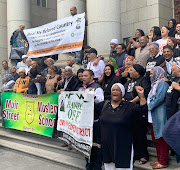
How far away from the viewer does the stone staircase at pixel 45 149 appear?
5699mm

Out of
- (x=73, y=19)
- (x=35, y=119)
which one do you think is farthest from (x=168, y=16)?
(x=35, y=119)

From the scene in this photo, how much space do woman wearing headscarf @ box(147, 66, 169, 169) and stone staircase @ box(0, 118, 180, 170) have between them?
0.19 m

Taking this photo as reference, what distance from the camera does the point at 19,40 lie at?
11.9m

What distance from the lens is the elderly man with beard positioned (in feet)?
22.4

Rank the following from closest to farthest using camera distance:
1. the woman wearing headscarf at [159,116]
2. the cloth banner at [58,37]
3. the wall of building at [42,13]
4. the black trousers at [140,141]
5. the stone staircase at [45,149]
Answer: the woman wearing headscarf at [159,116]
the black trousers at [140,141]
the stone staircase at [45,149]
the cloth banner at [58,37]
the wall of building at [42,13]

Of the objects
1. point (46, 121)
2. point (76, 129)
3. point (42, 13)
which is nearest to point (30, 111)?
point (46, 121)

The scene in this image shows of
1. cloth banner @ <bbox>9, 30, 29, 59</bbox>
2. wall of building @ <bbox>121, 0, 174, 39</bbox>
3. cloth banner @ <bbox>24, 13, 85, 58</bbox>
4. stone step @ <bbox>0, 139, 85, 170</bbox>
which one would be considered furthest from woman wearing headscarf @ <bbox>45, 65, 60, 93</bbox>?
wall of building @ <bbox>121, 0, 174, 39</bbox>

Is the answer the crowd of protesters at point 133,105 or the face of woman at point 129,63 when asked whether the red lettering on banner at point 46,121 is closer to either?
the crowd of protesters at point 133,105

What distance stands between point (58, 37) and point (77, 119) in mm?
4796

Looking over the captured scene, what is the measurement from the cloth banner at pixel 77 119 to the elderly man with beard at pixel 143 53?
2.07m

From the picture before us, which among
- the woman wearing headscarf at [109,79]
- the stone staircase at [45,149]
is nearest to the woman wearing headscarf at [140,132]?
the stone staircase at [45,149]

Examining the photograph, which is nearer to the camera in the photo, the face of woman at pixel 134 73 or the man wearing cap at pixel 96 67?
the face of woman at pixel 134 73

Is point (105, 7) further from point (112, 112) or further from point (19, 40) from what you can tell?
point (112, 112)

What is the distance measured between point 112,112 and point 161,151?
4.17 ft
